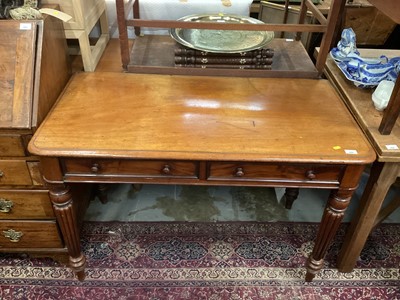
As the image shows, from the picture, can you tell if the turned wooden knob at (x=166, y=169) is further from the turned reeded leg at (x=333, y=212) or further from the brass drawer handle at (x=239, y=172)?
the turned reeded leg at (x=333, y=212)

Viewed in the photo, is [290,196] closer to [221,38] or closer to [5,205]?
[221,38]

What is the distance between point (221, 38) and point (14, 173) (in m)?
0.96

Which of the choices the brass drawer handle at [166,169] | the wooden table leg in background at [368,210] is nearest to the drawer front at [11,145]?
the brass drawer handle at [166,169]

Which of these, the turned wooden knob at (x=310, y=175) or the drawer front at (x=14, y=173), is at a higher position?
the turned wooden knob at (x=310, y=175)

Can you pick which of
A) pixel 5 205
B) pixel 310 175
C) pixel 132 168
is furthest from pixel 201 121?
pixel 5 205

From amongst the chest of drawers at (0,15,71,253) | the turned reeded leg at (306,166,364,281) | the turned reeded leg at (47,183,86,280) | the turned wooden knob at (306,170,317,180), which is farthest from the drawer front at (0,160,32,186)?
the turned reeded leg at (306,166,364,281)

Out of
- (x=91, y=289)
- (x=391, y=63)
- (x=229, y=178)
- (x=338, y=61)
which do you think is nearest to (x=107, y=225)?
(x=91, y=289)

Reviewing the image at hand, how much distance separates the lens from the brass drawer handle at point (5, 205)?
129 cm

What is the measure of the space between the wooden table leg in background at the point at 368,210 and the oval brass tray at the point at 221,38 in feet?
2.13

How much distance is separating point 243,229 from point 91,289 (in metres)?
0.72

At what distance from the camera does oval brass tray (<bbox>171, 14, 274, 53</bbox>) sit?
1408 millimetres

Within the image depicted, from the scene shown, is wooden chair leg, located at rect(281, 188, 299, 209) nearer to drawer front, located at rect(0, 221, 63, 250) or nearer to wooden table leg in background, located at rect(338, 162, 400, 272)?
wooden table leg in background, located at rect(338, 162, 400, 272)

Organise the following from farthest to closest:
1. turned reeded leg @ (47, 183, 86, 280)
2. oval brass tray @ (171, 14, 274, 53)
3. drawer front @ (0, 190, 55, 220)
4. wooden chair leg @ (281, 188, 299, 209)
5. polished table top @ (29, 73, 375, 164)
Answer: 1. wooden chair leg @ (281, 188, 299, 209)
2. oval brass tray @ (171, 14, 274, 53)
3. drawer front @ (0, 190, 55, 220)
4. turned reeded leg @ (47, 183, 86, 280)
5. polished table top @ (29, 73, 375, 164)

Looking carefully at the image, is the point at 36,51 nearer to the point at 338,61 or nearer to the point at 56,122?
the point at 56,122
